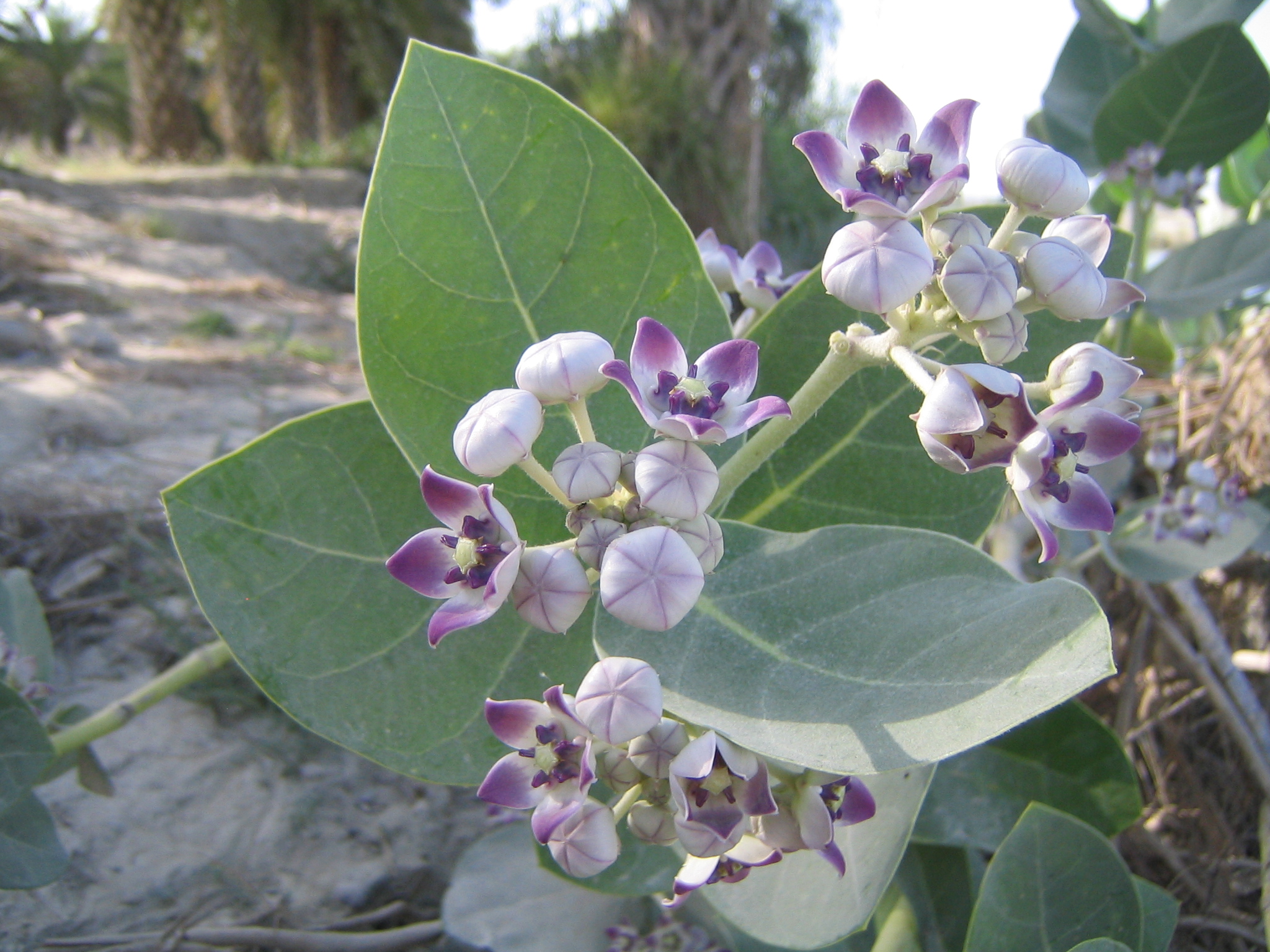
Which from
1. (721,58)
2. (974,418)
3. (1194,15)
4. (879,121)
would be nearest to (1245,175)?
(1194,15)

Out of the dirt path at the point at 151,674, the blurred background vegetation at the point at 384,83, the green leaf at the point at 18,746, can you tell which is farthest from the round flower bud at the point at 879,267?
the blurred background vegetation at the point at 384,83

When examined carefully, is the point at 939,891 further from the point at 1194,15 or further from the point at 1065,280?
the point at 1194,15

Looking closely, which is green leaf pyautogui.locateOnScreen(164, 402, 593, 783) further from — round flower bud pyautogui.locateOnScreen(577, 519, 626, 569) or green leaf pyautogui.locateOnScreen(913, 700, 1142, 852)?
green leaf pyautogui.locateOnScreen(913, 700, 1142, 852)

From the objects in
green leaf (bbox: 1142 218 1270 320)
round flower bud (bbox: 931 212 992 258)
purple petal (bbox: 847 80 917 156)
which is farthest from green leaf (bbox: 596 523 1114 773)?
green leaf (bbox: 1142 218 1270 320)

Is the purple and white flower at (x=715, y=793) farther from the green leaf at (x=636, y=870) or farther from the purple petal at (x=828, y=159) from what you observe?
the purple petal at (x=828, y=159)

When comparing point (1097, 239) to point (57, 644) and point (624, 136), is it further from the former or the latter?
point (624, 136)
